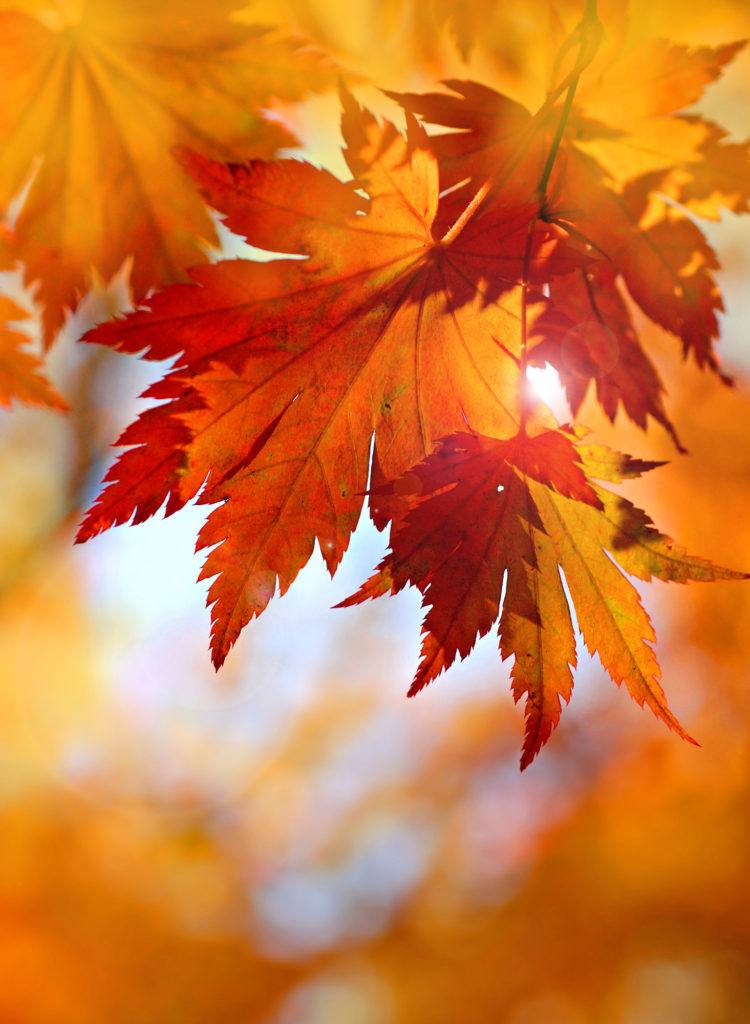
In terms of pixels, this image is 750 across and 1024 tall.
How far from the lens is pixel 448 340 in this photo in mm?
553

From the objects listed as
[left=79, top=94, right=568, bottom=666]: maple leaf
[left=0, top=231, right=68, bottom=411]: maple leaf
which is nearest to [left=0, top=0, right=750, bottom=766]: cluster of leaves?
[left=79, top=94, right=568, bottom=666]: maple leaf

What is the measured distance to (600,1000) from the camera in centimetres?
233

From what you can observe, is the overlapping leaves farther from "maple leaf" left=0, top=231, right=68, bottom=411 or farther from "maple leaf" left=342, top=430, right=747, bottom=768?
"maple leaf" left=0, top=231, right=68, bottom=411

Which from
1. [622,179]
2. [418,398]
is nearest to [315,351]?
[418,398]

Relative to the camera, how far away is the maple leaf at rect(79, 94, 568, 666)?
47cm

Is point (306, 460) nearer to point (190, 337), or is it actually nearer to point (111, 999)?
point (190, 337)

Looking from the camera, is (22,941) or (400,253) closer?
(400,253)

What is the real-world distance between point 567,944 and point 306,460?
8.08ft

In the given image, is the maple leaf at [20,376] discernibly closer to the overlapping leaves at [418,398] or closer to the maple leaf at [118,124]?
the maple leaf at [118,124]

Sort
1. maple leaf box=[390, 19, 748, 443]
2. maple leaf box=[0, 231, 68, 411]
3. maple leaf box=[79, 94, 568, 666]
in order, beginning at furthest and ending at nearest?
maple leaf box=[0, 231, 68, 411], maple leaf box=[390, 19, 748, 443], maple leaf box=[79, 94, 568, 666]

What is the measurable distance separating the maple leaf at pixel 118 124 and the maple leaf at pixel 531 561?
1.26 ft

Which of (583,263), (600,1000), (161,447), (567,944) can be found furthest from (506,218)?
(600,1000)

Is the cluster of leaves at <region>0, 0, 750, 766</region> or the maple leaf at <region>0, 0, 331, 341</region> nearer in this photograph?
the cluster of leaves at <region>0, 0, 750, 766</region>

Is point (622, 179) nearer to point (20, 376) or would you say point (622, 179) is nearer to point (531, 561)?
point (531, 561)
